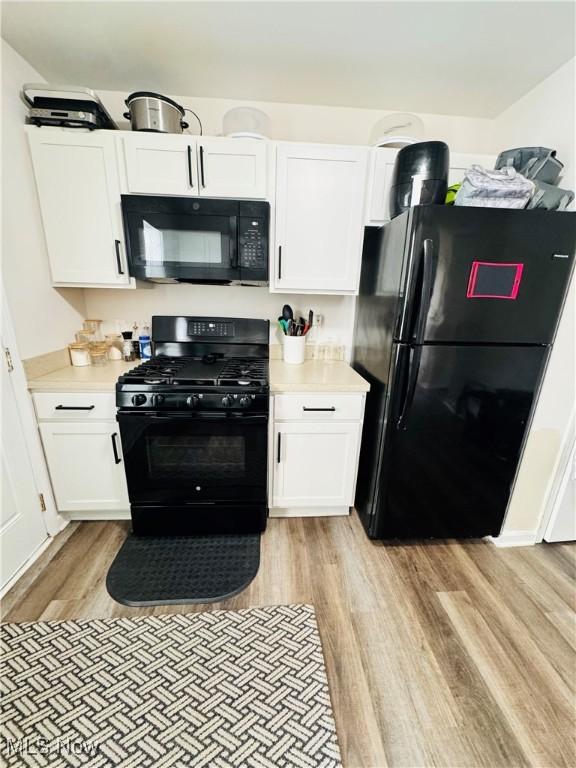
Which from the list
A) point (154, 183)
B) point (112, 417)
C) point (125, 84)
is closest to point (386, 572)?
point (112, 417)

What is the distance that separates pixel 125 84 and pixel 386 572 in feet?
10.3

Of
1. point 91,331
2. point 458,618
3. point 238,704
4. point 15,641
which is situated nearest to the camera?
point 238,704

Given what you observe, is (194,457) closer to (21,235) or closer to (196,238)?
(196,238)

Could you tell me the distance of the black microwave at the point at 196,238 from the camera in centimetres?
163

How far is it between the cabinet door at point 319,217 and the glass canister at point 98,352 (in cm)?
119

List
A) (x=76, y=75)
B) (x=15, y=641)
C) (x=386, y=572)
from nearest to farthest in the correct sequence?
(x=15, y=641)
(x=386, y=572)
(x=76, y=75)

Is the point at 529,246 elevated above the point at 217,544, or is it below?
above

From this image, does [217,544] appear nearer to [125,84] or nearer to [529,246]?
[529,246]

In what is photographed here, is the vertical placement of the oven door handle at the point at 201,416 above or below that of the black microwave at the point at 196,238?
below

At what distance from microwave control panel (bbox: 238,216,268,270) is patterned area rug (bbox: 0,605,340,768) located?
1757mm

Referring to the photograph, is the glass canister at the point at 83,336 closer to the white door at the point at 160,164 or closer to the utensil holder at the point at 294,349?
the white door at the point at 160,164

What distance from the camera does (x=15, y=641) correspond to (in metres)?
1.23

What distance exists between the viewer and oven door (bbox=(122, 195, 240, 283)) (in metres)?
1.63

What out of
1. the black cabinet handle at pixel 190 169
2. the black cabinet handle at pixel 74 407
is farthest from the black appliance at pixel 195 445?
the black cabinet handle at pixel 190 169
